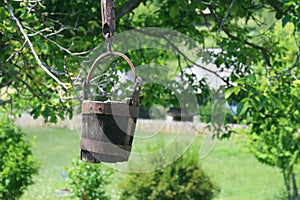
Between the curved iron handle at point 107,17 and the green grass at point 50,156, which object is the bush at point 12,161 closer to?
the green grass at point 50,156

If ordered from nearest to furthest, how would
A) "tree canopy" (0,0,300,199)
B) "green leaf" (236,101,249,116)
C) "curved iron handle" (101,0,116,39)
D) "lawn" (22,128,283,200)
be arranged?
"curved iron handle" (101,0,116,39) → "green leaf" (236,101,249,116) → "tree canopy" (0,0,300,199) → "lawn" (22,128,283,200)

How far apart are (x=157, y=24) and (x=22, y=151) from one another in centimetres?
230

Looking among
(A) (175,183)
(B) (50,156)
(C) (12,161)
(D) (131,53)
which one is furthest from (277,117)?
(B) (50,156)

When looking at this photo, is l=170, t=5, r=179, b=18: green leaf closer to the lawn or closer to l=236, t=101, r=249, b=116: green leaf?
l=236, t=101, r=249, b=116: green leaf

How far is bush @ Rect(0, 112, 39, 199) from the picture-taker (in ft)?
22.2

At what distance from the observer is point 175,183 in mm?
6789

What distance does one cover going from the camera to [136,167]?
2893 mm

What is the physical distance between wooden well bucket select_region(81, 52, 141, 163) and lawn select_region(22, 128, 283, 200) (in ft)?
16.7

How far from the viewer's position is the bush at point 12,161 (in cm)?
675

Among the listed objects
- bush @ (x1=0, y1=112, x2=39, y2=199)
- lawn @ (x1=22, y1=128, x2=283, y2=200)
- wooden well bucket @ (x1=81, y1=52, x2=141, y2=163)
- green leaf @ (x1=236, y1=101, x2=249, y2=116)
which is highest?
green leaf @ (x1=236, y1=101, x2=249, y2=116)

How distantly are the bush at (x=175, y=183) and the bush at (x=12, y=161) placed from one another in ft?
3.85

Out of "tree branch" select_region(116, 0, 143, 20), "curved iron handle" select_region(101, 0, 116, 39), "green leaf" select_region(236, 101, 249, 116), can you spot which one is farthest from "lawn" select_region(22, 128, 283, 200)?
"curved iron handle" select_region(101, 0, 116, 39)

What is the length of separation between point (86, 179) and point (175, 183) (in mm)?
1019

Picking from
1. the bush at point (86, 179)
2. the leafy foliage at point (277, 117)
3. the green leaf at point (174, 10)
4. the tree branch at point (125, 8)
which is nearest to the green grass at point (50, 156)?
the bush at point (86, 179)
